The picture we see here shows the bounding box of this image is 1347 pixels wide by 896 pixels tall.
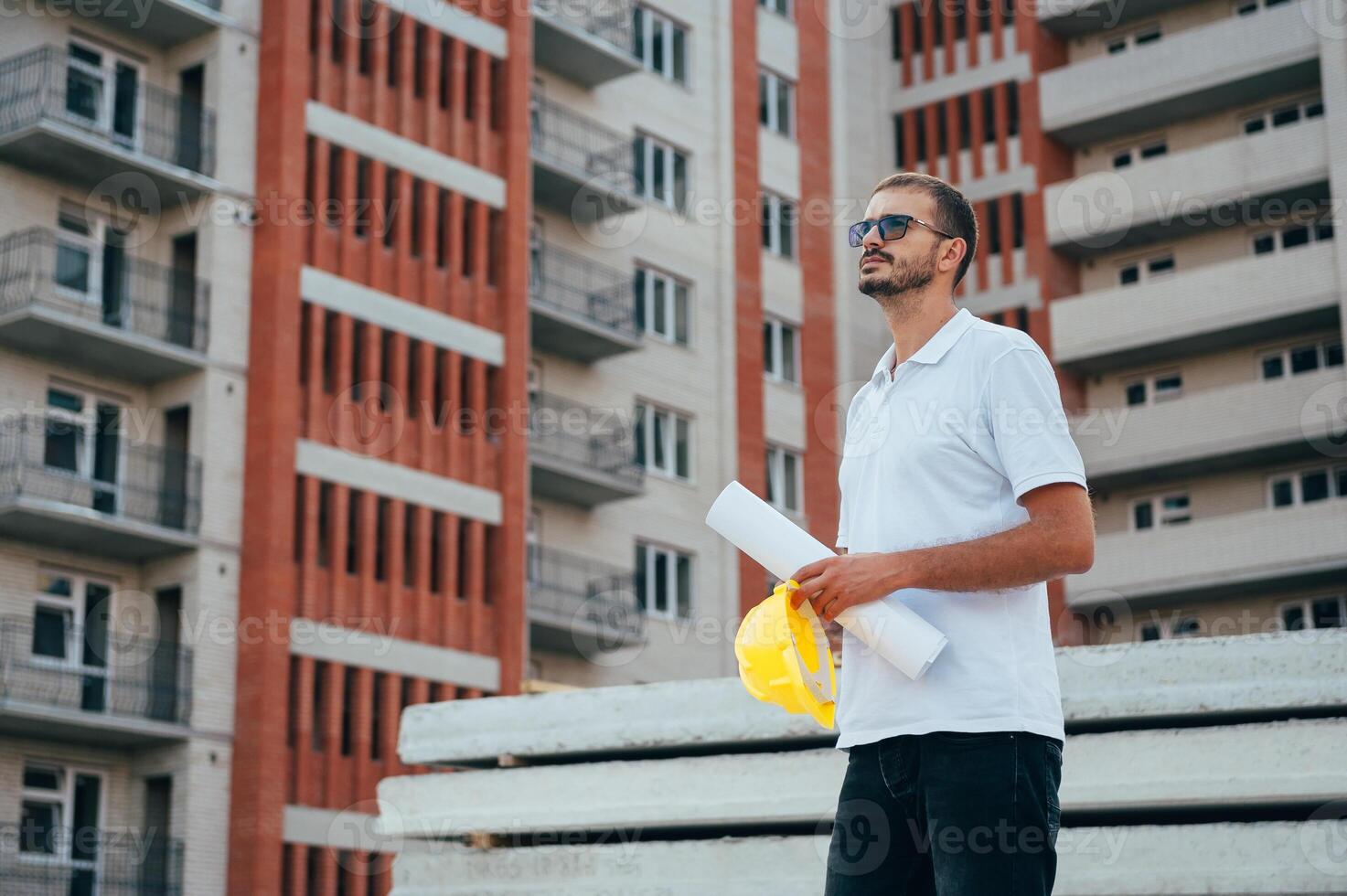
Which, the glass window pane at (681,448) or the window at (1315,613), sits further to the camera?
the glass window pane at (681,448)

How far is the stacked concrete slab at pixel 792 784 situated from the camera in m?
9.38

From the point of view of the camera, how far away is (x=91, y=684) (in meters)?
34.8

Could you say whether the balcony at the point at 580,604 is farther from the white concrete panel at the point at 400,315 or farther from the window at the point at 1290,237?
the window at the point at 1290,237

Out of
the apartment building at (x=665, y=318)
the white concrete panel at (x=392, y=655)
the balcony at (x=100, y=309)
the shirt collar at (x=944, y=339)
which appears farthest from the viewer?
the apartment building at (x=665, y=318)

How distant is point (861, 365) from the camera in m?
53.8

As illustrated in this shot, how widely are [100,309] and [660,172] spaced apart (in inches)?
653

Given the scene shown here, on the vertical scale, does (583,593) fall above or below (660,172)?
below

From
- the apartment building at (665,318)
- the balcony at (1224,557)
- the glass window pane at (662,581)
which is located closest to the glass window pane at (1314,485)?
the balcony at (1224,557)

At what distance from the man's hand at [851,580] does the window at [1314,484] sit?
43745mm

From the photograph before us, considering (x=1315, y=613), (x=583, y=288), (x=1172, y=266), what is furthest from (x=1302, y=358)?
(x=583, y=288)

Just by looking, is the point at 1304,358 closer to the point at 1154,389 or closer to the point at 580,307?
the point at 1154,389

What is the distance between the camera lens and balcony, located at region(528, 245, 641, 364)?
44.4m

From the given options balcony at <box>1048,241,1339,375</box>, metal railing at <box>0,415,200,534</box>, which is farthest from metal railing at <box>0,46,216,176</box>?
balcony at <box>1048,241,1339,375</box>

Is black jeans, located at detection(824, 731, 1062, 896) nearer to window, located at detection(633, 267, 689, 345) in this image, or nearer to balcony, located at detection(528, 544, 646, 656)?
balcony, located at detection(528, 544, 646, 656)
